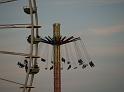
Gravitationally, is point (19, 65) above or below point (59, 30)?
below

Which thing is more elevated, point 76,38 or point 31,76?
point 76,38

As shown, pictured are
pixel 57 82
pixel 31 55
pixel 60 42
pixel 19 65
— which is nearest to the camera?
pixel 31 55

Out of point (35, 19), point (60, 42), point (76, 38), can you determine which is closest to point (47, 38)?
point (60, 42)

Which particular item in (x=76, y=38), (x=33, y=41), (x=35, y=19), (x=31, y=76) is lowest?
(x=31, y=76)

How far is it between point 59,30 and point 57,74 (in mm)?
3081

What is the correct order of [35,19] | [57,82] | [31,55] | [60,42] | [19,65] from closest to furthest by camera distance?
[31,55], [35,19], [19,65], [57,82], [60,42]

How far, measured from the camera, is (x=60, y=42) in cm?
2559

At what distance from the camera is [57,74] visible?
23.9 metres

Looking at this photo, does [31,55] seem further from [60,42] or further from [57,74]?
[60,42]

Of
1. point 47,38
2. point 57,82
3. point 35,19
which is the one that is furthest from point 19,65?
point 35,19

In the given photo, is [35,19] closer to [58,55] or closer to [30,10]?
[30,10]

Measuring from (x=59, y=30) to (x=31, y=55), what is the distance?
32.0ft

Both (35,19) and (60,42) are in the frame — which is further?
(60,42)

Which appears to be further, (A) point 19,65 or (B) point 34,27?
(A) point 19,65
